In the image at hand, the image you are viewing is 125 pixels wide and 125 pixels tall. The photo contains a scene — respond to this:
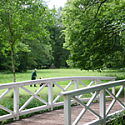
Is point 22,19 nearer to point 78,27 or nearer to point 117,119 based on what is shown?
point 78,27

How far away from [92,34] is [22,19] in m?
4.55

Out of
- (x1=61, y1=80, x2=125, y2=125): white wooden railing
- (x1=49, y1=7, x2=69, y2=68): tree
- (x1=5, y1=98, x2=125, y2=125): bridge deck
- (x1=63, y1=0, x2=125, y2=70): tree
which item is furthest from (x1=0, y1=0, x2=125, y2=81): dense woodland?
(x1=49, y1=7, x2=69, y2=68): tree

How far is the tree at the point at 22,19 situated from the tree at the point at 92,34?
228 cm

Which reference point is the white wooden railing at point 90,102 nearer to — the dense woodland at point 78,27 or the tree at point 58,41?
the dense woodland at point 78,27

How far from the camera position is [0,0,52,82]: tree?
10148 millimetres

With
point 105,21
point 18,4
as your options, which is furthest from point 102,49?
point 18,4

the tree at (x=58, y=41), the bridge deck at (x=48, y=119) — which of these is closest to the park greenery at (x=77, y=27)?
the bridge deck at (x=48, y=119)

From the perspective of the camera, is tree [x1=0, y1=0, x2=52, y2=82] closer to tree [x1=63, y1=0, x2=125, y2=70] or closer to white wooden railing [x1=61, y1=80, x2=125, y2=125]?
tree [x1=63, y1=0, x2=125, y2=70]

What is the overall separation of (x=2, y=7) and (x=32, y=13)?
1.69 metres

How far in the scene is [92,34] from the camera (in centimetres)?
1178

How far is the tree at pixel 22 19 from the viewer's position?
1015cm

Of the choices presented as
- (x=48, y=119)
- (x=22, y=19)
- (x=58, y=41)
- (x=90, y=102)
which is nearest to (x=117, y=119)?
(x=90, y=102)

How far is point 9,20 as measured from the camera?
10.8 m

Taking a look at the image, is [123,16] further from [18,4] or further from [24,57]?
[24,57]
